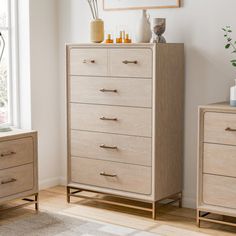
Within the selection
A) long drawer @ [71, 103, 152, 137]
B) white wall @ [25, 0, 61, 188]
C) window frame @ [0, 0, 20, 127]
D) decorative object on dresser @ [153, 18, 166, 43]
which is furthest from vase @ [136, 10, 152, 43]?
window frame @ [0, 0, 20, 127]

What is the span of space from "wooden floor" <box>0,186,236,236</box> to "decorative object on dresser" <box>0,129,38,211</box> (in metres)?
0.14

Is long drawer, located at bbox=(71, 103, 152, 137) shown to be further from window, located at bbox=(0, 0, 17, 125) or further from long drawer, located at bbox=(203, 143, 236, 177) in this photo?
window, located at bbox=(0, 0, 17, 125)

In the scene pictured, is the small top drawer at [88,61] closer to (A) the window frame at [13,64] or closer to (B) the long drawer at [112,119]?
(B) the long drawer at [112,119]

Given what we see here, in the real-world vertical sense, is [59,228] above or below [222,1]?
below

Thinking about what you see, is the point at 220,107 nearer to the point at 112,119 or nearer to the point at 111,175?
the point at 112,119

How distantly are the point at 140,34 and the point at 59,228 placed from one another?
1.45 m

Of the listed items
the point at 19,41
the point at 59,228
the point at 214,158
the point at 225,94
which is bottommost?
the point at 59,228

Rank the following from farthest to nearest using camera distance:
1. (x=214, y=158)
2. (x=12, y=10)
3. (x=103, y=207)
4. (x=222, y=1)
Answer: (x=12, y=10) < (x=103, y=207) < (x=222, y=1) < (x=214, y=158)

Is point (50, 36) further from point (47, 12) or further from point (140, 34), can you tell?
point (140, 34)

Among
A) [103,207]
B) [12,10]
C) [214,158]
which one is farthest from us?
[12,10]

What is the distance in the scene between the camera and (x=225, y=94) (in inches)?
148

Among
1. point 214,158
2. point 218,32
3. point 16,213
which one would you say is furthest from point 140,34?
point 16,213

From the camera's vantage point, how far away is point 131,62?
368cm

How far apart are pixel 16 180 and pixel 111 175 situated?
0.68 meters
